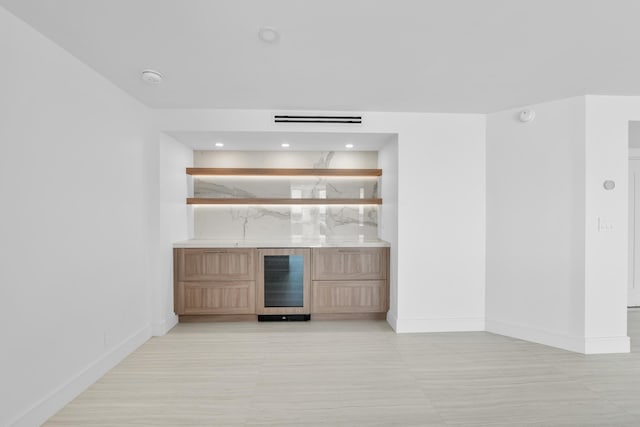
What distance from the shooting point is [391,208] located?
12.4 ft

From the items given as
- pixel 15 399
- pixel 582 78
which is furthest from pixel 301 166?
pixel 15 399

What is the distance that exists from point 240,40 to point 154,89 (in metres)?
1.19

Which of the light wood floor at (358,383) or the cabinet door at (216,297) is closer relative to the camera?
the light wood floor at (358,383)

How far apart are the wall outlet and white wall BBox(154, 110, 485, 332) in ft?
3.27

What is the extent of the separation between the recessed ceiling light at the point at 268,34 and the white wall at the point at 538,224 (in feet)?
8.21

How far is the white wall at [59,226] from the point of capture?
1814mm

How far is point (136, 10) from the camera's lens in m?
1.86

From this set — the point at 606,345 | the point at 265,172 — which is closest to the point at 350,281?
the point at 265,172

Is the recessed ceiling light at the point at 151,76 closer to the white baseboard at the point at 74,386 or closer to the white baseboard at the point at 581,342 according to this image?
the white baseboard at the point at 74,386

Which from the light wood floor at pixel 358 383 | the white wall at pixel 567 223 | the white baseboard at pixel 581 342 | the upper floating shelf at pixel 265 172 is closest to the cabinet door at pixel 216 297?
the light wood floor at pixel 358 383

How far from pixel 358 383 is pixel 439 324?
145 centimetres

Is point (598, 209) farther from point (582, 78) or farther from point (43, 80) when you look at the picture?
point (43, 80)

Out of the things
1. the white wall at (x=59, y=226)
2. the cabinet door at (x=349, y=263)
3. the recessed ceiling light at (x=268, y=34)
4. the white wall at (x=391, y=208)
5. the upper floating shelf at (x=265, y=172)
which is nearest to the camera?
the white wall at (x=59, y=226)

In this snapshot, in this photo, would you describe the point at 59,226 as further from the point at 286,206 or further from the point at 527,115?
the point at 527,115
